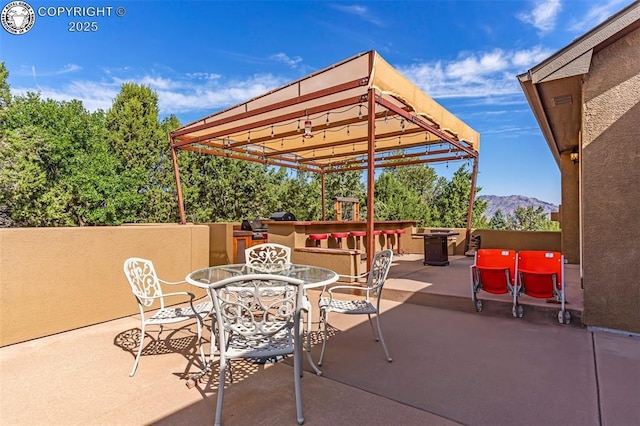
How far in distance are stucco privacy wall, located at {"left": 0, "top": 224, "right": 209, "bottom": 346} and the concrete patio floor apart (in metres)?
0.21

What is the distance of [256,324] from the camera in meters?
2.06

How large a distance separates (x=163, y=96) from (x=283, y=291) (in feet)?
58.3

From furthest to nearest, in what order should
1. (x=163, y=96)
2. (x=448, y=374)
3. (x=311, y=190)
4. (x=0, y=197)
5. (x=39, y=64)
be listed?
(x=311, y=190)
(x=163, y=96)
(x=39, y=64)
(x=0, y=197)
(x=448, y=374)

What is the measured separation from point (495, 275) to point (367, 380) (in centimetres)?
239

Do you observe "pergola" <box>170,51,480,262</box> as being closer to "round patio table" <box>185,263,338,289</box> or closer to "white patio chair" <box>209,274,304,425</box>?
"round patio table" <box>185,263,338,289</box>

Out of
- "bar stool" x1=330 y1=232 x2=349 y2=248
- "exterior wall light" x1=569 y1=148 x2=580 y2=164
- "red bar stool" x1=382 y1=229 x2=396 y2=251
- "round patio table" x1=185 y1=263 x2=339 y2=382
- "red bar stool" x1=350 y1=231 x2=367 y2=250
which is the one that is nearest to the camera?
"round patio table" x1=185 y1=263 x2=339 y2=382

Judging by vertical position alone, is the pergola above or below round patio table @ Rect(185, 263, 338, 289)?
above

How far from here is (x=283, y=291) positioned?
205 centimetres

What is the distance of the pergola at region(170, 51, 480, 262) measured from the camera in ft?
15.4

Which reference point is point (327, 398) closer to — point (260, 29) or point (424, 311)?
point (424, 311)

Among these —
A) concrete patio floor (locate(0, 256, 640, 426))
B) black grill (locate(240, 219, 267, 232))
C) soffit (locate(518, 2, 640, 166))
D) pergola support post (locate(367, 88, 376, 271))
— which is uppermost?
soffit (locate(518, 2, 640, 166))

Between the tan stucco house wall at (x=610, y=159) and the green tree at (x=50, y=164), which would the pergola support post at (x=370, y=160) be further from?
the green tree at (x=50, y=164)

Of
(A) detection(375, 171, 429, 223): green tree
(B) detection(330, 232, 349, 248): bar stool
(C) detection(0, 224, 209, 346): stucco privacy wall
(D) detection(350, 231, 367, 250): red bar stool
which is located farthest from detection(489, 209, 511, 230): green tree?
(C) detection(0, 224, 209, 346): stucco privacy wall

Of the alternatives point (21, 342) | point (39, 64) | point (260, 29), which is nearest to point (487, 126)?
point (260, 29)
